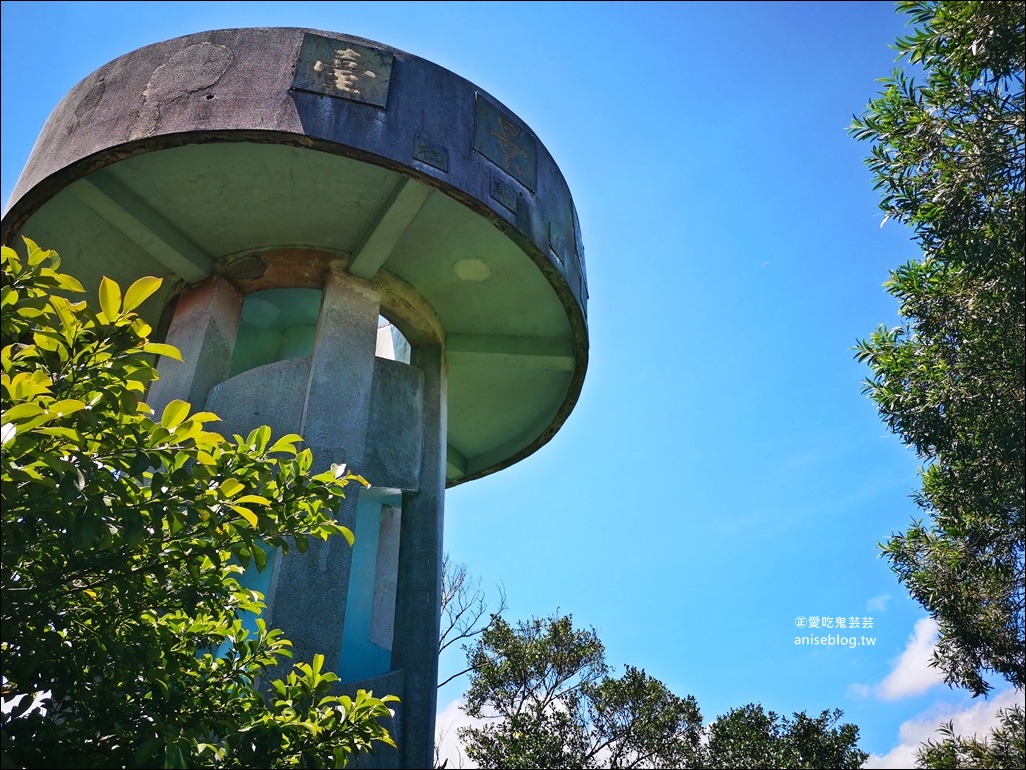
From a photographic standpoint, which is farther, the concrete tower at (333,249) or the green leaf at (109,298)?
the concrete tower at (333,249)

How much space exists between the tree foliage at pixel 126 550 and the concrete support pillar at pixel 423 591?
3.68 meters

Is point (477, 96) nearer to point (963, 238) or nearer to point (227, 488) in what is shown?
point (963, 238)

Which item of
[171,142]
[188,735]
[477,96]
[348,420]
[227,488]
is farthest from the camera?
[477,96]

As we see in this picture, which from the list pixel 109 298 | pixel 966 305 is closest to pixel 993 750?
pixel 966 305

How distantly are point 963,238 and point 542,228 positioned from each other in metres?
4.13

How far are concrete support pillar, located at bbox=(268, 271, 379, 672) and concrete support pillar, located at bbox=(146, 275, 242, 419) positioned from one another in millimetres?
1226

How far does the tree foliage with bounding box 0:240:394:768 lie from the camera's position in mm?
3713

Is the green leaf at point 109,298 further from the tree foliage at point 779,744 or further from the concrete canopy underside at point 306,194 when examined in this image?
the tree foliage at point 779,744

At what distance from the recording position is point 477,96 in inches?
382

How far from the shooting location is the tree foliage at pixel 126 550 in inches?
146

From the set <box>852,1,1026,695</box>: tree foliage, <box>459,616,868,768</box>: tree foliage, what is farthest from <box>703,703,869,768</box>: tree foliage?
<box>852,1,1026,695</box>: tree foliage

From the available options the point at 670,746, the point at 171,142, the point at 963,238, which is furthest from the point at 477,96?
the point at 670,746

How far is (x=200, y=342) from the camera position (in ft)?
31.9

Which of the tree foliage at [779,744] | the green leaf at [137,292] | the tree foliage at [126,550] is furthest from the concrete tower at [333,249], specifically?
the tree foliage at [779,744]
